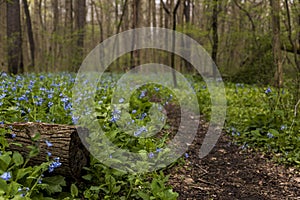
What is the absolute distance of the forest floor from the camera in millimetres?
3333

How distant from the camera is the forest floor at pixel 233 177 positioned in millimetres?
3333

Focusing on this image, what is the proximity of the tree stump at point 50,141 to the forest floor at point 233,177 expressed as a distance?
1.16 m

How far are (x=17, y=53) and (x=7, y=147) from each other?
8906 mm

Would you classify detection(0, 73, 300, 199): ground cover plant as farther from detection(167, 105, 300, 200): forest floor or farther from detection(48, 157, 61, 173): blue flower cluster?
detection(167, 105, 300, 200): forest floor

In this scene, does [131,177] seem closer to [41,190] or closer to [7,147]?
[41,190]

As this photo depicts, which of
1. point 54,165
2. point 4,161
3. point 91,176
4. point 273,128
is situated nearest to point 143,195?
point 91,176

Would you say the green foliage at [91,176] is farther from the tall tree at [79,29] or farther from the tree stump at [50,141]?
the tall tree at [79,29]

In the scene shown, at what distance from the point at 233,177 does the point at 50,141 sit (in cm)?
220

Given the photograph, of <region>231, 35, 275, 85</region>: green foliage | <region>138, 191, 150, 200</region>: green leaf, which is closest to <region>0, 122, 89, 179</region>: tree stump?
<region>138, 191, 150, 200</region>: green leaf

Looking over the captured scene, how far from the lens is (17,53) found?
1070 cm

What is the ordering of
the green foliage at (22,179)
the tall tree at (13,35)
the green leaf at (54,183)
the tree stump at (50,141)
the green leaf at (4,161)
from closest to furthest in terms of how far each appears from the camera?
the green foliage at (22,179) → the green leaf at (4,161) → the green leaf at (54,183) → the tree stump at (50,141) → the tall tree at (13,35)

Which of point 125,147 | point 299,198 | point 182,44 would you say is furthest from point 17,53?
point 299,198

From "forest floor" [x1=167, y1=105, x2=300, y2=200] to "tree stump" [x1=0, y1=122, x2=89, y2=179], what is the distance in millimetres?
1164

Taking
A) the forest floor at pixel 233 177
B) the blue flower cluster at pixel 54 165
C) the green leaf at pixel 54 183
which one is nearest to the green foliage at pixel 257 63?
the forest floor at pixel 233 177
